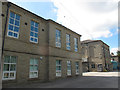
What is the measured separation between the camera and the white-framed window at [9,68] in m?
9.84

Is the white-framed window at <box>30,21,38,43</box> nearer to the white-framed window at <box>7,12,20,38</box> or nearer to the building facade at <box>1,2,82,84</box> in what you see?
the building facade at <box>1,2,82,84</box>

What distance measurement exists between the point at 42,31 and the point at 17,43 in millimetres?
4013

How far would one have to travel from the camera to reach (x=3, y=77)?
9586 millimetres

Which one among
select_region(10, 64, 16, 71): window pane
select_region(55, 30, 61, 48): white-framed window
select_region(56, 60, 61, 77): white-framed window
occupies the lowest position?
select_region(56, 60, 61, 77): white-framed window

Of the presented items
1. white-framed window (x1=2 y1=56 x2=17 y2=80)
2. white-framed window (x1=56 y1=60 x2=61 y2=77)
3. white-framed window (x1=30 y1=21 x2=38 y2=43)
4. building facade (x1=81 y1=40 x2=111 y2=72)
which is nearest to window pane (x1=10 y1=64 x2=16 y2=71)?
white-framed window (x1=2 y1=56 x2=17 y2=80)

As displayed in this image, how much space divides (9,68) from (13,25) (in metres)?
4.28

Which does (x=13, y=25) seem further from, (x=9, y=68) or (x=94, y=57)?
(x=94, y=57)

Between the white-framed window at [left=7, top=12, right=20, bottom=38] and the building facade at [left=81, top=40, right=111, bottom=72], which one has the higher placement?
the white-framed window at [left=7, top=12, right=20, bottom=38]

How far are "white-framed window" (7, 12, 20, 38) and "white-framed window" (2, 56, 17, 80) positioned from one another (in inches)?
90.8

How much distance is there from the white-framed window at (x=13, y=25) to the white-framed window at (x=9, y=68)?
2.31m

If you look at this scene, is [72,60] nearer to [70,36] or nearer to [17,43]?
[70,36]

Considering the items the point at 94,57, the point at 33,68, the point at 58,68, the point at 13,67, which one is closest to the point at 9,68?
the point at 13,67

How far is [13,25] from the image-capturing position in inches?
437

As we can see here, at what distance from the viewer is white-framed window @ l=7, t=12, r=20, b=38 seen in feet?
35.3
